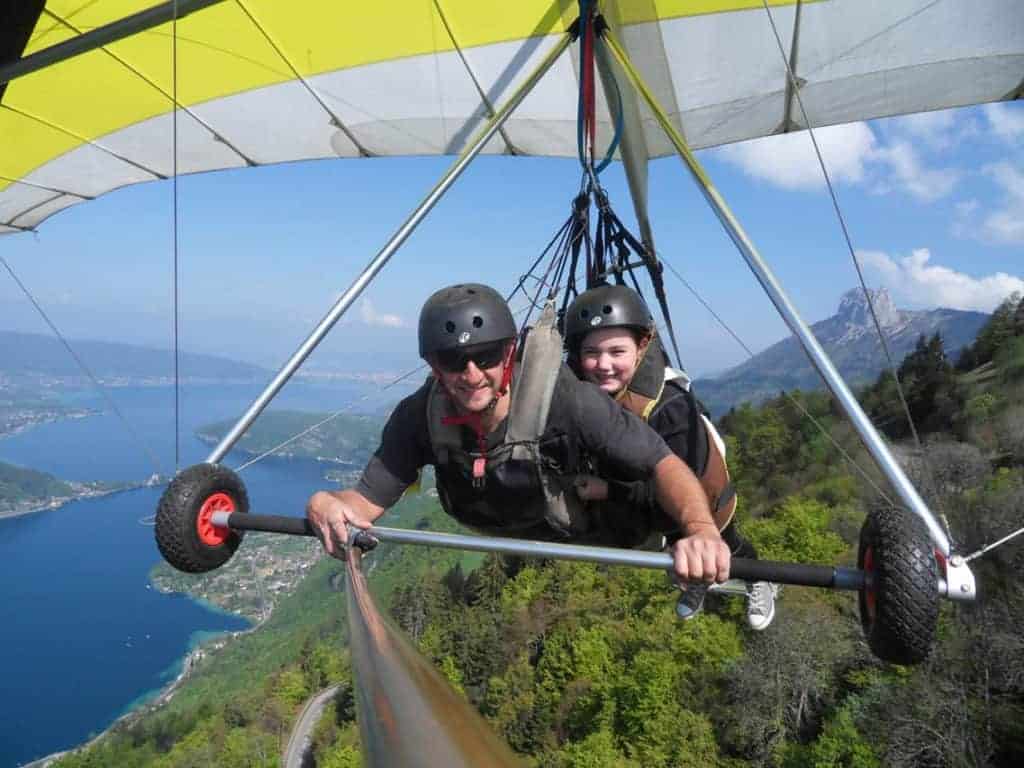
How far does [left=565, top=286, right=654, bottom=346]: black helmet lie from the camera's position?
284cm

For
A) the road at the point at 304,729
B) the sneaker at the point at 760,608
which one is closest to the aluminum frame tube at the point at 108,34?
the sneaker at the point at 760,608

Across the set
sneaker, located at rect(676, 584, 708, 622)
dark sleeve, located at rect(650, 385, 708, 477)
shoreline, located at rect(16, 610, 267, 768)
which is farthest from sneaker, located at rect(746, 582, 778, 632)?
shoreline, located at rect(16, 610, 267, 768)

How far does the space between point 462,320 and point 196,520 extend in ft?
4.00

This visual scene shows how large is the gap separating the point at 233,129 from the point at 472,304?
4329 millimetres

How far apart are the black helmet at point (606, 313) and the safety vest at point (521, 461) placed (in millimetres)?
375

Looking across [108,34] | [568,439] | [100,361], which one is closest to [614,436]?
[568,439]

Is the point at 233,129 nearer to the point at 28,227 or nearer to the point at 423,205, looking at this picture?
the point at 28,227

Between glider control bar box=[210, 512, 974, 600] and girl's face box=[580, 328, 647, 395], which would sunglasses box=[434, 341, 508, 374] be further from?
girl's face box=[580, 328, 647, 395]

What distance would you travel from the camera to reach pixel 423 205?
342 cm

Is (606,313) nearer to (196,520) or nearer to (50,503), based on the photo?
(196,520)

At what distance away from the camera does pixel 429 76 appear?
5125 millimetres

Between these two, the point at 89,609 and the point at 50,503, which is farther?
the point at 50,503

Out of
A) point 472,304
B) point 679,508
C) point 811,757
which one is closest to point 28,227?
point 472,304

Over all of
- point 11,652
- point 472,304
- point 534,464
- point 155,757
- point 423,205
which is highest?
point 423,205
